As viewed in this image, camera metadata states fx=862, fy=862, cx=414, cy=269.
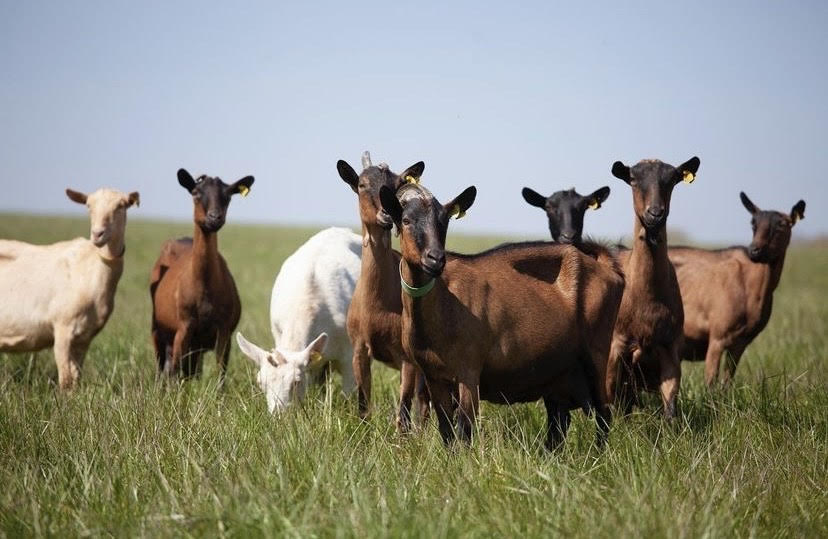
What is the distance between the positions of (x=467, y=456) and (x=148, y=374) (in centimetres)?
400

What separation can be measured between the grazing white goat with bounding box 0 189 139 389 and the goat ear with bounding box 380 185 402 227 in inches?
174

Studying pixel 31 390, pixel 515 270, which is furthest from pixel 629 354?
pixel 31 390

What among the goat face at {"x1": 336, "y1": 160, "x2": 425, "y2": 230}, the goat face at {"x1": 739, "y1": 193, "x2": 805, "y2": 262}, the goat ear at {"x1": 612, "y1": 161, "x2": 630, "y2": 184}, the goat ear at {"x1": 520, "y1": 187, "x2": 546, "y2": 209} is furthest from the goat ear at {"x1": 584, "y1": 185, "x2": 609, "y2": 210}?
the goat face at {"x1": 336, "y1": 160, "x2": 425, "y2": 230}

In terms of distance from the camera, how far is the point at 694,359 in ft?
36.4

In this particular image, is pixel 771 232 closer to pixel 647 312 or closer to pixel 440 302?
pixel 647 312

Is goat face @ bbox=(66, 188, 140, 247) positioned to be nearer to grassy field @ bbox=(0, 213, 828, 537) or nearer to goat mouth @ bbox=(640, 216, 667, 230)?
grassy field @ bbox=(0, 213, 828, 537)

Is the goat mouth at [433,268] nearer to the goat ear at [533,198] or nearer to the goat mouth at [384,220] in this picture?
the goat mouth at [384,220]

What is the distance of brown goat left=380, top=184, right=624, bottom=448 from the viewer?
18.0 feet

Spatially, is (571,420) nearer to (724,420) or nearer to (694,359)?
(724,420)

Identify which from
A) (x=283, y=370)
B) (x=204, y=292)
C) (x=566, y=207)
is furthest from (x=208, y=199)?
(x=566, y=207)

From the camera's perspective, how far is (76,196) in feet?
30.4

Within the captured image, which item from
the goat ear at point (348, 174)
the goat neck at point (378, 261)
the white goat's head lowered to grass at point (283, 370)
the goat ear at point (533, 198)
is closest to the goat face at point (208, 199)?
the white goat's head lowered to grass at point (283, 370)

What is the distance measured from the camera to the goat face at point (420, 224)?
5.20 meters

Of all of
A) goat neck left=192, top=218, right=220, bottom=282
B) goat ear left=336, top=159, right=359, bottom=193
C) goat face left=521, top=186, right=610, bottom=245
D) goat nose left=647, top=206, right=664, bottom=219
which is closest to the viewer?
goat ear left=336, top=159, right=359, bottom=193
